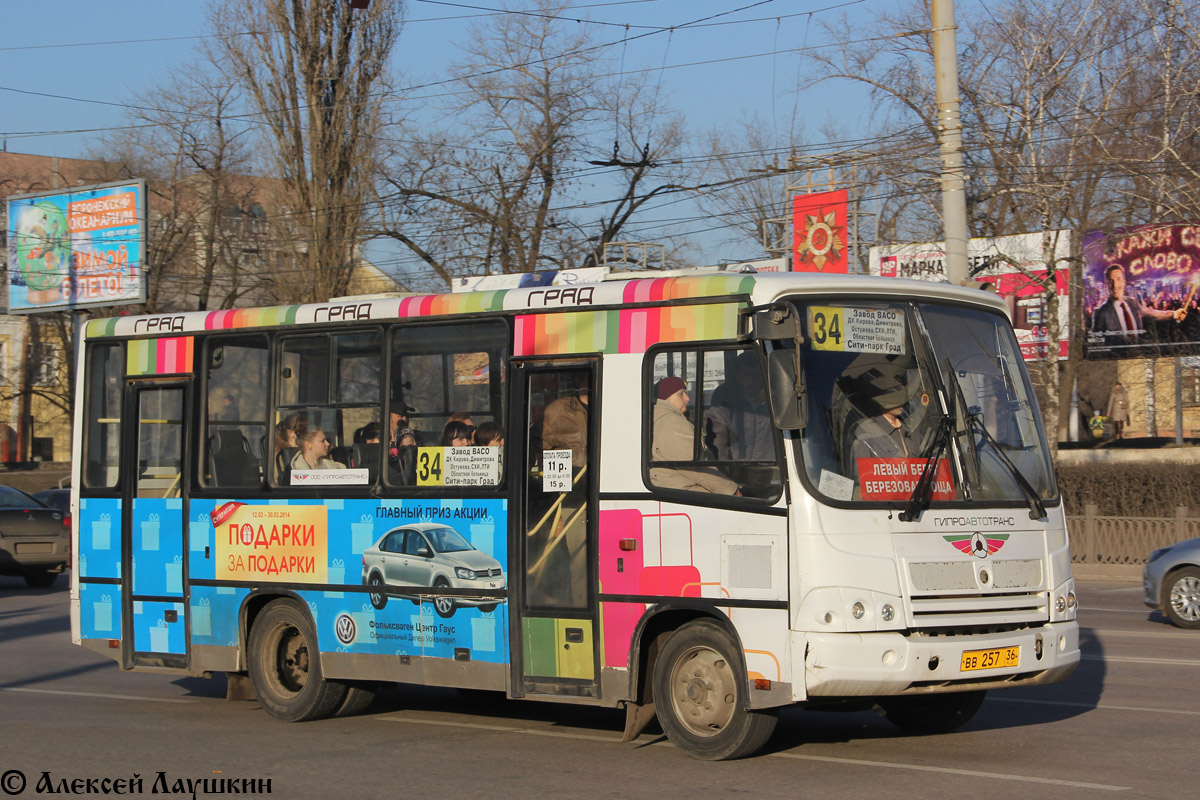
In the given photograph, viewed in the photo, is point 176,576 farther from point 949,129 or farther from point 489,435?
point 949,129

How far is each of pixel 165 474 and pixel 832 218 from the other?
64.7 ft

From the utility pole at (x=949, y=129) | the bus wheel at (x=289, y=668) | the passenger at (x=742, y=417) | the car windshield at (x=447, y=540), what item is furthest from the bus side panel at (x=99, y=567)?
the utility pole at (x=949, y=129)

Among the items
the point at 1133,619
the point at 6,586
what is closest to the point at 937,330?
the point at 1133,619

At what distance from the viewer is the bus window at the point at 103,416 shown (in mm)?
11492

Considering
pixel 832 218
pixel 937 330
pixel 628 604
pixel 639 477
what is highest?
pixel 832 218

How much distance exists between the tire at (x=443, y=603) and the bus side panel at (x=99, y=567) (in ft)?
10.9

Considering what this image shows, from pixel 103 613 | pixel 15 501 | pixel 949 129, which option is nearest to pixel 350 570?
pixel 103 613

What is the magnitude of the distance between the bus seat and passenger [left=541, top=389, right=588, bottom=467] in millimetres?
2818

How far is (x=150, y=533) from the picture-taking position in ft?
36.4

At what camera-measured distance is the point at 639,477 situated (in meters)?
8.40

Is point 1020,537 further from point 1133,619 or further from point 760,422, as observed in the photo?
point 1133,619

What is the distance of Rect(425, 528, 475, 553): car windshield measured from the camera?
9.28 metres

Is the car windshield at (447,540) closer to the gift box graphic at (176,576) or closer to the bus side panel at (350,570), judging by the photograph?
the bus side panel at (350,570)

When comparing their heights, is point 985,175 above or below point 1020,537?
above
